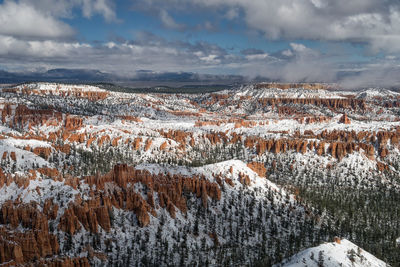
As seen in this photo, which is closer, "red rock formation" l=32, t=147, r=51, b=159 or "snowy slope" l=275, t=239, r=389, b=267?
"snowy slope" l=275, t=239, r=389, b=267

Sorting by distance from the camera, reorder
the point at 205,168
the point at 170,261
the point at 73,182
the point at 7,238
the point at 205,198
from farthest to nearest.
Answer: the point at 205,168 → the point at 205,198 → the point at 73,182 → the point at 170,261 → the point at 7,238

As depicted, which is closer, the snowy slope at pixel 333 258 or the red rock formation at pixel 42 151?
the snowy slope at pixel 333 258

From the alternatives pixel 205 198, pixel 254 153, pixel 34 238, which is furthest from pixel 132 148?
pixel 34 238

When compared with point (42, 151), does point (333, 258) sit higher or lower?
higher

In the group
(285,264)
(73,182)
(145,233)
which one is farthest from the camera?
(73,182)

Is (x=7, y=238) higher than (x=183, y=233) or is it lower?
higher

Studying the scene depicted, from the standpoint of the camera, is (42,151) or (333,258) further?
(42,151)

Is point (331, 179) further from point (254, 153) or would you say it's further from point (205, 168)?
point (205, 168)

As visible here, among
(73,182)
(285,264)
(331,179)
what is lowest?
(331,179)
